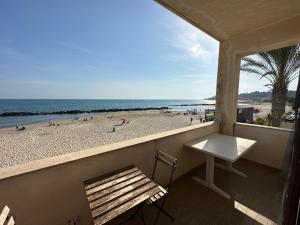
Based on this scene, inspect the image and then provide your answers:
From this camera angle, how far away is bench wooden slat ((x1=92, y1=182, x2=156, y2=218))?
1044mm

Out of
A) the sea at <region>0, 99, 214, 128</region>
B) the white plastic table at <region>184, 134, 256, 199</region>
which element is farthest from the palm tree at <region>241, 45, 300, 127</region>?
the sea at <region>0, 99, 214, 128</region>

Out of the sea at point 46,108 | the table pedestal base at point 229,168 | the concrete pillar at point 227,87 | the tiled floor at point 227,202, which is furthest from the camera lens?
the sea at point 46,108

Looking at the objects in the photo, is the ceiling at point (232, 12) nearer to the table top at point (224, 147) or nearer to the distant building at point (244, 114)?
the table top at point (224, 147)

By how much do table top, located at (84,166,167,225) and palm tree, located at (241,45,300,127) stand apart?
20.9ft

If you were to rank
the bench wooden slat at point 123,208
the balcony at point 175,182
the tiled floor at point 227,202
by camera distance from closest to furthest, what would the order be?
1. the bench wooden slat at point 123,208
2. the balcony at point 175,182
3. the tiled floor at point 227,202

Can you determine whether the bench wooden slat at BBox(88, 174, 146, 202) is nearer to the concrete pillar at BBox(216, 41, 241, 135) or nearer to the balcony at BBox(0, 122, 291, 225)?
the balcony at BBox(0, 122, 291, 225)

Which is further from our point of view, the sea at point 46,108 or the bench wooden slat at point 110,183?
the sea at point 46,108

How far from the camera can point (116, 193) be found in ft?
4.08

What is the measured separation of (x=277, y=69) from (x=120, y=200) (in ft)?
22.8

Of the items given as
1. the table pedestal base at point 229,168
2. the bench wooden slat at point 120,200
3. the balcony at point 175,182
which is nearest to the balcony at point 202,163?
the balcony at point 175,182

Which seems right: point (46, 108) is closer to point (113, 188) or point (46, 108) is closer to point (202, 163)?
point (202, 163)

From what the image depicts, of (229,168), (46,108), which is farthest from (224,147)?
(46,108)

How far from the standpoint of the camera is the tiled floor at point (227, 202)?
6.14ft

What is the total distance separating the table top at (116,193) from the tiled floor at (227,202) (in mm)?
820
